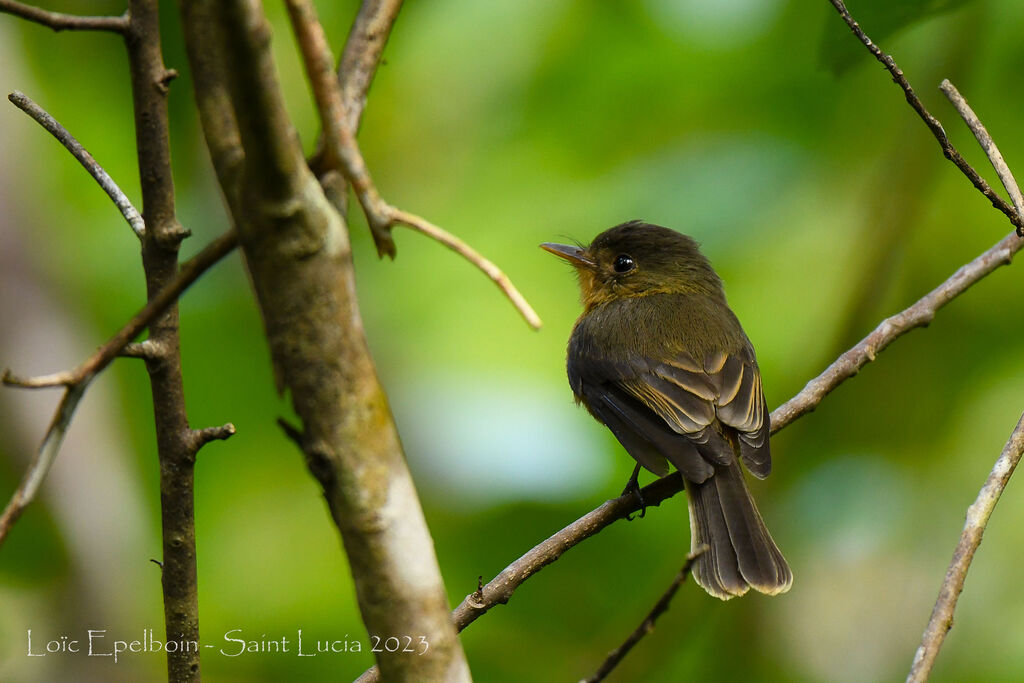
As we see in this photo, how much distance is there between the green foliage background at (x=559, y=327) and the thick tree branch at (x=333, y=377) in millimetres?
1856

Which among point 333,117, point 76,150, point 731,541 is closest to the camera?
point 333,117

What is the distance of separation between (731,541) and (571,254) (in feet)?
4.33

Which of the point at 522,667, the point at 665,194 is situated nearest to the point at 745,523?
the point at 522,667

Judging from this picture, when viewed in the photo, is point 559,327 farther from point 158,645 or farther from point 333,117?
point 333,117

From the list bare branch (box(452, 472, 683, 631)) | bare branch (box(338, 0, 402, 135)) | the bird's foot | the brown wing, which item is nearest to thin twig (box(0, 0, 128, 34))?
bare branch (box(338, 0, 402, 135))

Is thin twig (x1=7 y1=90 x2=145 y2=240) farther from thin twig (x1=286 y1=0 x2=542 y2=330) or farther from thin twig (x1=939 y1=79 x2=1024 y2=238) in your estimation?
thin twig (x1=939 y1=79 x2=1024 y2=238)

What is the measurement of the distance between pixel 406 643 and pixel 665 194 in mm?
2778

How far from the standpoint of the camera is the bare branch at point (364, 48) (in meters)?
1.35

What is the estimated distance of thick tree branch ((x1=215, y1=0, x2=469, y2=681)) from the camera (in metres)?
1.00

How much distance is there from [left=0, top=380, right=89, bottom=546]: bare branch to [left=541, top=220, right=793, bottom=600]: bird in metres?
1.88

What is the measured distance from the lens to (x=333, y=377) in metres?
1.05

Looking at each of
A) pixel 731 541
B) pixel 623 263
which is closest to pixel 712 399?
pixel 731 541

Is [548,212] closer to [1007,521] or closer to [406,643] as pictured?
[1007,521]

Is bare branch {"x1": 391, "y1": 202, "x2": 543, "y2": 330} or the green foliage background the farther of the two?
the green foliage background
